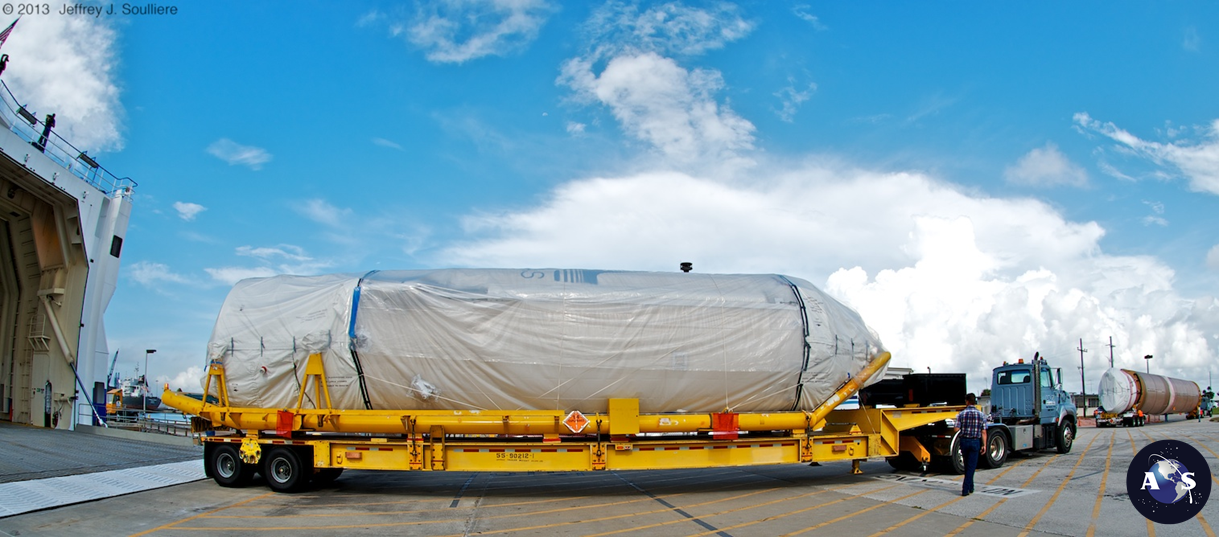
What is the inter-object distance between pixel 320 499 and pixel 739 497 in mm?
6722

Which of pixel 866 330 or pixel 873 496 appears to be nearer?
pixel 873 496

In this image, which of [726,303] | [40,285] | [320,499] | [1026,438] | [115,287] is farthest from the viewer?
[115,287]

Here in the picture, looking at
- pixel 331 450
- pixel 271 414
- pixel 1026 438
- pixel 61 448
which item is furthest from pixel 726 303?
pixel 61 448

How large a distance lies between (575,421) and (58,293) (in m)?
20.6

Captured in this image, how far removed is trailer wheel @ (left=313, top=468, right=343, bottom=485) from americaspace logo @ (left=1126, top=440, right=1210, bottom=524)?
488 inches

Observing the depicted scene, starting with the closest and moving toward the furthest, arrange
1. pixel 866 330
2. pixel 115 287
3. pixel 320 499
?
pixel 320 499
pixel 866 330
pixel 115 287

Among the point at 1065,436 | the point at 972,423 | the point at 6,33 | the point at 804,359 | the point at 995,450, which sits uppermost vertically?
the point at 6,33

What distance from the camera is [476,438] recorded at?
11867 mm

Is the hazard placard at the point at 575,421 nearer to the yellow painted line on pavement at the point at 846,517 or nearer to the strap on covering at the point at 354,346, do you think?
the yellow painted line on pavement at the point at 846,517

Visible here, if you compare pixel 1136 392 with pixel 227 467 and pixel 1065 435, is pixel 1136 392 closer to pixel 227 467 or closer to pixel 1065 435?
pixel 1065 435

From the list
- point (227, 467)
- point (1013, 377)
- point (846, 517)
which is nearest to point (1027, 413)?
point (1013, 377)

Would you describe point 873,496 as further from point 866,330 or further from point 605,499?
point 605,499

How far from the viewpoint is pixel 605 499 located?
1137cm

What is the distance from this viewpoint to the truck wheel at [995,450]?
15.0 meters
